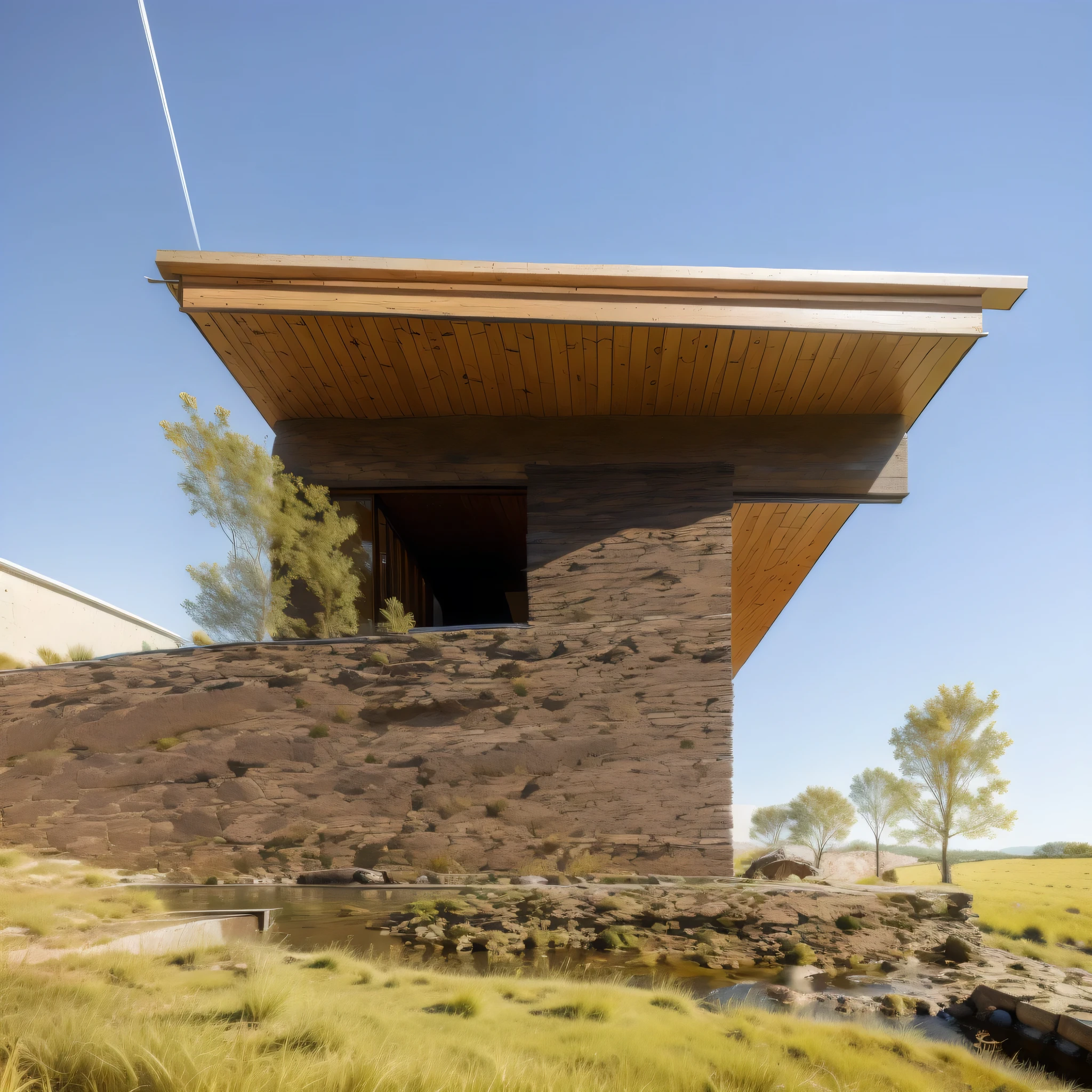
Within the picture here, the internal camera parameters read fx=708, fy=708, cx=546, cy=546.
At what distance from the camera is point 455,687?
20.2 feet

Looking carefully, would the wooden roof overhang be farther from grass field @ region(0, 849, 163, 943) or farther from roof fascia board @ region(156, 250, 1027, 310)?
grass field @ region(0, 849, 163, 943)

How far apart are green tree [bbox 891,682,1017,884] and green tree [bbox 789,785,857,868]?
433 inches

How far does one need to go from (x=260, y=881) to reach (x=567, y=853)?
2402mm

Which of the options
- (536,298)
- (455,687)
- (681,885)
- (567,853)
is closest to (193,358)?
(536,298)

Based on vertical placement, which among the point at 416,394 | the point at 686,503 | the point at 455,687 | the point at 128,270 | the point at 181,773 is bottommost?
the point at 181,773

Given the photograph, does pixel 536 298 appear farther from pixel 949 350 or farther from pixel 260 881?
pixel 260 881

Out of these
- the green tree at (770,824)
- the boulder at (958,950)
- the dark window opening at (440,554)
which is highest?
the dark window opening at (440,554)

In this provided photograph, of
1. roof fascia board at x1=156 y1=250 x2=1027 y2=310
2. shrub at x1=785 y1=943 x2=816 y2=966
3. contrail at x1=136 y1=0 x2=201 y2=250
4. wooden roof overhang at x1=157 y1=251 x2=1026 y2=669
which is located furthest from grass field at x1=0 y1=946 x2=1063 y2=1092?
contrail at x1=136 y1=0 x2=201 y2=250

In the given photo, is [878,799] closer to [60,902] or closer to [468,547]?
[468,547]

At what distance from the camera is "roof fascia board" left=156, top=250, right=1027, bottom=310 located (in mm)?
5695

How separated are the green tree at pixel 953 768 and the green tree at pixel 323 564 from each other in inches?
389

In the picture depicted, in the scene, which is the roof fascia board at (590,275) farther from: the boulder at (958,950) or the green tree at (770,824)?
the green tree at (770,824)

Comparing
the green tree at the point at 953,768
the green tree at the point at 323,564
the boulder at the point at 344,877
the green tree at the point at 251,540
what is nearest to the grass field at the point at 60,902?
the boulder at the point at 344,877

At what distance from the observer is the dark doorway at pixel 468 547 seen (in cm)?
818
